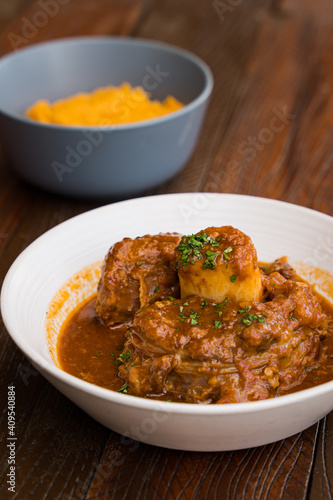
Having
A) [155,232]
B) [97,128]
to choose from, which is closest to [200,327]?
[155,232]

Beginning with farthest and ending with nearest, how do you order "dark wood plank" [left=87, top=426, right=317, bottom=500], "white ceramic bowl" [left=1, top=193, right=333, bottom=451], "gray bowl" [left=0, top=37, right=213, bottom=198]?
1. "gray bowl" [left=0, top=37, right=213, bottom=198]
2. "dark wood plank" [left=87, top=426, right=317, bottom=500]
3. "white ceramic bowl" [left=1, top=193, right=333, bottom=451]

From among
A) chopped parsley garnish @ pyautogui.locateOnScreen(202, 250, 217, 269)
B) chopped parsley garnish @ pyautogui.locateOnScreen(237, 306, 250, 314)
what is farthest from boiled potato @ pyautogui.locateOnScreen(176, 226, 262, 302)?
chopped parsley garnish @ pyautogui.locateOnScreen(237, 306, 250, 314)

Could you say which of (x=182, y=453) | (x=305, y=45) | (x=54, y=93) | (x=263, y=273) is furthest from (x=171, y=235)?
(x=305, y=45)

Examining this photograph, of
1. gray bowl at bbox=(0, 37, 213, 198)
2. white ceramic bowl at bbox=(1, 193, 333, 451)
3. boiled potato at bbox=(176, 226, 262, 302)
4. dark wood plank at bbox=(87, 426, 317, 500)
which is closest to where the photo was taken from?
white ceramic bowl at bbox=(1, 193, 333, 451)

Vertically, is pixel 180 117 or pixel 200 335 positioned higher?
pixel 200 335

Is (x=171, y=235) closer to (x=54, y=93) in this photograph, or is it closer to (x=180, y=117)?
(x=180, y=117)

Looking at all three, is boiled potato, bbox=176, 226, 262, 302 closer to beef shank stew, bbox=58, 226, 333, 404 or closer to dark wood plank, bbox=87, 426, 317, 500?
A: beef shank stew, bbox=58, 226, 333, 404

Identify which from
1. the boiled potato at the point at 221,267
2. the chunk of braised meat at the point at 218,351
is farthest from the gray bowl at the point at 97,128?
the chunk of braised meat at the point at 218,351

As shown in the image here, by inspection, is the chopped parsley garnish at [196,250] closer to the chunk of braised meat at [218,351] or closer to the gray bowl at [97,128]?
the chunk of braised meat at [218,351]
